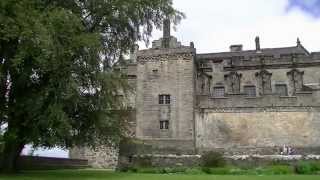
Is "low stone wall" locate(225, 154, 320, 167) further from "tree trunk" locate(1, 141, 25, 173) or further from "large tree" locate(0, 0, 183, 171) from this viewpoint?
"tree trunk" locate(1, 141, 25, 173)

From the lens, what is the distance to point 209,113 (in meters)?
41.2

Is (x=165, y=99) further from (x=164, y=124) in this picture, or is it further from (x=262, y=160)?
(x=262, y=160)

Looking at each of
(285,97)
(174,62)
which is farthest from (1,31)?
(285,97)

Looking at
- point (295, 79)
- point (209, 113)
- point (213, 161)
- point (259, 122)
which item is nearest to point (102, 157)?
point (209, 113)

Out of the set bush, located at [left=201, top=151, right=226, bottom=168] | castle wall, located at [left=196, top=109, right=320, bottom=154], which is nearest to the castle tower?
castle wall, located at [left=196, top=109, right=320, bottom=154]

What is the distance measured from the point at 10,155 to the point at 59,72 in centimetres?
541

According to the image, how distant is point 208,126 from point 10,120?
68.4 ft

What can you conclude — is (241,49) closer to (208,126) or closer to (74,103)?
(208,126)

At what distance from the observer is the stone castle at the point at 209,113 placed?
39562 millimetres

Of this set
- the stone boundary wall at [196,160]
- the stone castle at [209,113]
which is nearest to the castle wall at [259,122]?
the stone castle at [209,113]

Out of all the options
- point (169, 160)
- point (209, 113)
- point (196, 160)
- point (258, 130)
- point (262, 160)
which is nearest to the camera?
point (262, 160)

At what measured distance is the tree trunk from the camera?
2416cm

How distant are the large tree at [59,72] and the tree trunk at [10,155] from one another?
5 cm

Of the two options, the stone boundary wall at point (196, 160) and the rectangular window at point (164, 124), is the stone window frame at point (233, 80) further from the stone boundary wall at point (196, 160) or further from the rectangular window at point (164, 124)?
the stone boundary wall at point (196, 160)
